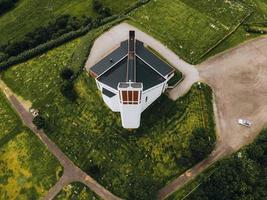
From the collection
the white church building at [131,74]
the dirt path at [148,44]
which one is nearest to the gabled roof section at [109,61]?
Answer: the white church building at [131,74]

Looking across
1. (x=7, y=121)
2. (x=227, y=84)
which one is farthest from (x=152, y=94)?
(x=7, y=121)

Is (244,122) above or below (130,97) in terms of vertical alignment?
below

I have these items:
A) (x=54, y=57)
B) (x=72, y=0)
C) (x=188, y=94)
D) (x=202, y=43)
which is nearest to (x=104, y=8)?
(x=72, y=0)

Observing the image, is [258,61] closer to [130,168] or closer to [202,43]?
[202,43]

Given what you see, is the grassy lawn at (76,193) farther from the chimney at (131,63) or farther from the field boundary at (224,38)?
the field boundary at (224,38)

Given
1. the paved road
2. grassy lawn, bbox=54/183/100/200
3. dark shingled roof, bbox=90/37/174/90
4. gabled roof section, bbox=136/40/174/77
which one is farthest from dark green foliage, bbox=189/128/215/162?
grassy lawn, bbox=54/183/100/200

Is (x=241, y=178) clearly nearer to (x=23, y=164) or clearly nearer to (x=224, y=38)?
(x=224, y=38)

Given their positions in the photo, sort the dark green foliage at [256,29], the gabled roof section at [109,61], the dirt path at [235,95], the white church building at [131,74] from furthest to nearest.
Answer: the dark green foliage at [256,29] < the gabled roof section at [109,61] < the dirt path at [235,95] < the white church building at [131,74]
